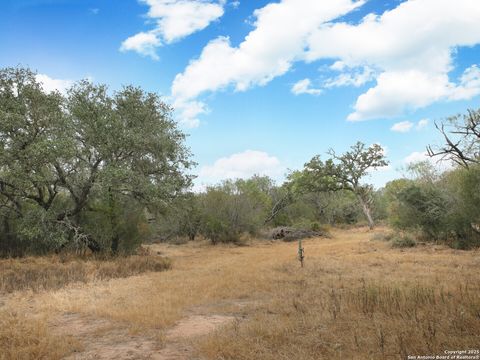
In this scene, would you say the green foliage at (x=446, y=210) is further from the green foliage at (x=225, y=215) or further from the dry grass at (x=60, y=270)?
the dry grass at (x=60, y=270)

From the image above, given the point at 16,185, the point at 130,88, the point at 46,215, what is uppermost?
the point at 130,88

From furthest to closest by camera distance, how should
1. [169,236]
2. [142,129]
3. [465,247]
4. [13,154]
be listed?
[169,236]
[142,129]
[465,247]
[13,154]

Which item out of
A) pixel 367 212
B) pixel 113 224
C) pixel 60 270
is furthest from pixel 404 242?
pixel 367 212

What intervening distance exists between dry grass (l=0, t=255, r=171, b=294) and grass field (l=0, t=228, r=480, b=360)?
64 centimetres

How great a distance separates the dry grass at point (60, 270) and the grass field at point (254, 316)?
639mm

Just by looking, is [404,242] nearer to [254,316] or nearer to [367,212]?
[254,316]

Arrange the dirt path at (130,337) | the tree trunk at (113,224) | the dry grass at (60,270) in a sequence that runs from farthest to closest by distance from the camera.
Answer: the tree trunk at (113,224), the dry grass at (60,270), the dirt path at (130,337)

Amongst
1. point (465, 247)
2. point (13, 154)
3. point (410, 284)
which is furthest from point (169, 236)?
point (410, 284)

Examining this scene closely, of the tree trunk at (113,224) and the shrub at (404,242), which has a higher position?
the tree trunk at (113,224)

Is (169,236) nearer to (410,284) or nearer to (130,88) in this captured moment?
(130,88)

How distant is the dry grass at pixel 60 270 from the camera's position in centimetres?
1194

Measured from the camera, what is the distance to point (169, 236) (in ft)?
103

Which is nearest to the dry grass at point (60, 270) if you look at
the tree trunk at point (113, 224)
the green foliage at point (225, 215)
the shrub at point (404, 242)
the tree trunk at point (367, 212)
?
the tree trunk at point (113, 224)

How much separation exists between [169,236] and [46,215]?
15.6 metres
